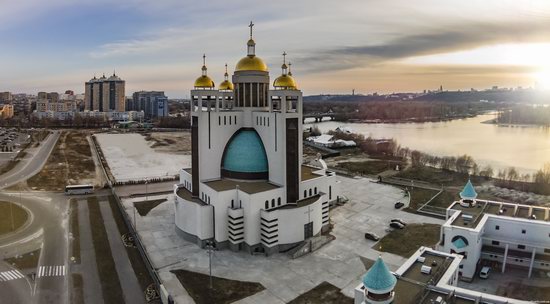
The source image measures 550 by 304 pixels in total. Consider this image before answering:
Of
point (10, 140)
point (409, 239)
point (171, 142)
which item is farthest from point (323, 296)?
point (10, 140)

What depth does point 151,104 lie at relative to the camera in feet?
546

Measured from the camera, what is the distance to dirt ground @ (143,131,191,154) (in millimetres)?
75750

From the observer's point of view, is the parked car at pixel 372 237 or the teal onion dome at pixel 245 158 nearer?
the parked car at pixel 372 237

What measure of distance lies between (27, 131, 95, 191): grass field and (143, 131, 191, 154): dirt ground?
528 inches

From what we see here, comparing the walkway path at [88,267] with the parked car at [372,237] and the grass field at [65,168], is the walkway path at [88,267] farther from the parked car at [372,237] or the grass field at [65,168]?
the parked car at [372,237]

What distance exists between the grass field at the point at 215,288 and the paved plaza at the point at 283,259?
42cm

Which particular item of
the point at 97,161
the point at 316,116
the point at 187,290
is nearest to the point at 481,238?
the point at 187,290

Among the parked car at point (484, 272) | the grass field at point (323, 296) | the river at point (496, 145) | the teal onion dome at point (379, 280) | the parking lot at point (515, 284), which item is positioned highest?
the river at point (496, 145)

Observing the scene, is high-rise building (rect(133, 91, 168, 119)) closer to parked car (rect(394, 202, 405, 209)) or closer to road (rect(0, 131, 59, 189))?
road (rect(0, 131, 59, 189))

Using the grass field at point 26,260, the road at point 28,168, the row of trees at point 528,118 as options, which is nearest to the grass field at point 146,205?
the grass field at point 26,260

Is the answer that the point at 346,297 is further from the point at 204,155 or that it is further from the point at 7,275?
the point at 7,275

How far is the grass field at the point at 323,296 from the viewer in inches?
830

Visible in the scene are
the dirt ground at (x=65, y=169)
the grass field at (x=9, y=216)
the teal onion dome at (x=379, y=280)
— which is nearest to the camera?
the teal onion dome at (x=379, y=280)

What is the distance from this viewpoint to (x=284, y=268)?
81.9 ft
